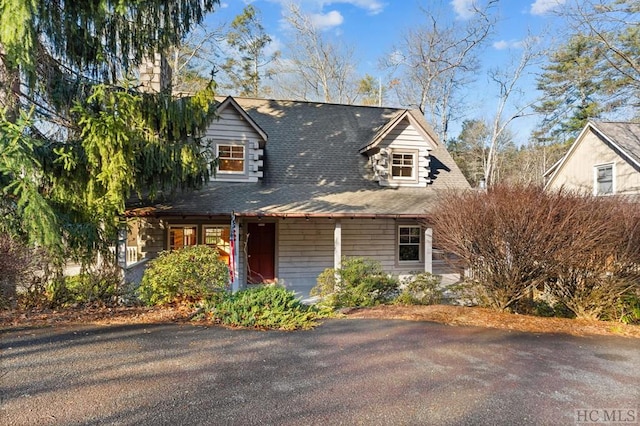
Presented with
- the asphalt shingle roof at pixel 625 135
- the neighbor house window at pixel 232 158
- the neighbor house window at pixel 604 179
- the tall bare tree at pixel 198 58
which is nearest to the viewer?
the neighbor house window at pixel 232 158

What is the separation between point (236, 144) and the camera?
39.4 feet

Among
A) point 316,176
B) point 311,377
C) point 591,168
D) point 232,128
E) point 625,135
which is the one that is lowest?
point 311,377

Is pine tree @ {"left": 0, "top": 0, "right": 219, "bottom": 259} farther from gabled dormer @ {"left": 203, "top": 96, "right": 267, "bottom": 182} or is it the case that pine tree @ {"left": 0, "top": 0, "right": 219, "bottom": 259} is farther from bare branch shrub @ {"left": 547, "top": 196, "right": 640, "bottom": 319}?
bare branch shrub @ {"left": 547, "top": 196, "right": 640, "bottom": 319}

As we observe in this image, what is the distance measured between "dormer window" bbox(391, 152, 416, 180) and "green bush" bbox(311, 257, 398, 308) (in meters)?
4.99

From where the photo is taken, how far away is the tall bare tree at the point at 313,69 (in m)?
28.2

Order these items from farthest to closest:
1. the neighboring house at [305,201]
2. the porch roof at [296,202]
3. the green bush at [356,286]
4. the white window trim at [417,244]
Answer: the white window trim at [417,244]
the neighboring house at [305,201]
the porch roof at [296,202]
the green bush at [356,286]

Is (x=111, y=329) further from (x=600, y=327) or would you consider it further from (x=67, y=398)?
(x=600, y=327)

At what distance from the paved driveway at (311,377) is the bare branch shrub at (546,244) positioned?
1.48 metres

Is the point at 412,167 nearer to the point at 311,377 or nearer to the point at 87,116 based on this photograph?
the point at 87,116

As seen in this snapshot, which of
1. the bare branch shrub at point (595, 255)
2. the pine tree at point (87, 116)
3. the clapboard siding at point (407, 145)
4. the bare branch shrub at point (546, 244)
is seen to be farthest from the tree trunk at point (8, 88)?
the bare branch shrub at point (595, 255)

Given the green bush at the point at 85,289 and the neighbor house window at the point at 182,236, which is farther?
the neighbor house window at the point at 182,236

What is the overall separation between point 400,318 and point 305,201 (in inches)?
188

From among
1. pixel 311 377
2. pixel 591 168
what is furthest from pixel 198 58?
pixel 311 377

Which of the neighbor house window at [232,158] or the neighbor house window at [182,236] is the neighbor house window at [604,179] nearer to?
the neighbor house window at [232,158]
